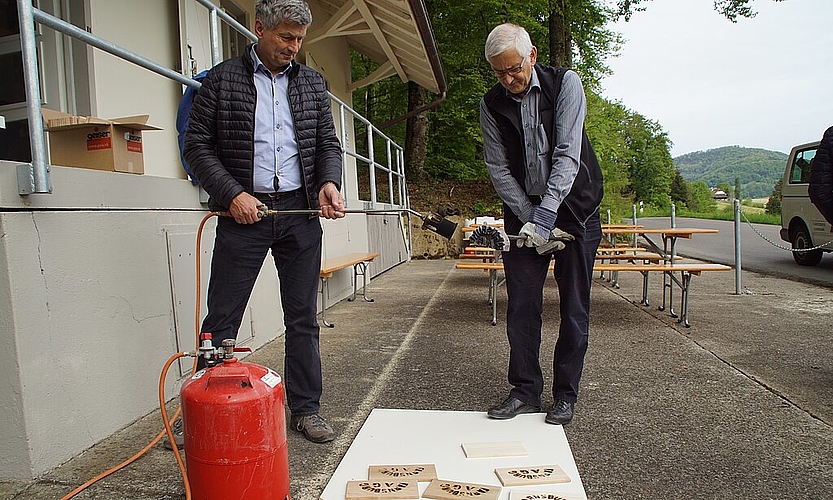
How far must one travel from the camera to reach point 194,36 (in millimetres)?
5270

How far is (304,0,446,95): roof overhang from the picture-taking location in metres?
7.23

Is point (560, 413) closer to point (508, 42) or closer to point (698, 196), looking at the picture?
point (508, 42)

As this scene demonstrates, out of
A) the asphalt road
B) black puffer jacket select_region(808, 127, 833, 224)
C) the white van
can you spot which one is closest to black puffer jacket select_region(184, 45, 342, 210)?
black puffer jacket select_region(808, 127, 833, 224)

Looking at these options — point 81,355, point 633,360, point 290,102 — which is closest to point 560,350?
point 633,360

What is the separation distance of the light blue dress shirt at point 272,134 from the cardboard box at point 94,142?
0.84 m

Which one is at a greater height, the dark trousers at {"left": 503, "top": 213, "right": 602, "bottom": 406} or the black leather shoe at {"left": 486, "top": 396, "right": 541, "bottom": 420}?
the dark trousers at {"left": 503, "top": 213, "right": 602, "bottom": 406}

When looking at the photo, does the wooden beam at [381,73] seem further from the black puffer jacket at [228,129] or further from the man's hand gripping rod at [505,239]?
the black puffer jacket at [228,129]

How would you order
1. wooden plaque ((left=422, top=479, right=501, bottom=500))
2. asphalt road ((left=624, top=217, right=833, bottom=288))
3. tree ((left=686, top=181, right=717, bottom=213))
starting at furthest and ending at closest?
tree ((left=686, top=181, right=717, bottom=213)), asphalt road ((left=624, top=217, right=833, bottom=288)), wooden plaque ((left=422, top=479, right=501, bottom=500))

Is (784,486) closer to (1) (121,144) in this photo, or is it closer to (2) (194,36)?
(1) (121,144)

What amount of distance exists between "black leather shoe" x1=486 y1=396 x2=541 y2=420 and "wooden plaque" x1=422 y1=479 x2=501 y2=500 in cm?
72

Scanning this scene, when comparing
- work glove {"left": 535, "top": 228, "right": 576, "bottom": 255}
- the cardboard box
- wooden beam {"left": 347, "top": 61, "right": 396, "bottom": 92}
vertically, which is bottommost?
work glove {"left": 535, "top": 228, "right": 576, "bottom": 255}

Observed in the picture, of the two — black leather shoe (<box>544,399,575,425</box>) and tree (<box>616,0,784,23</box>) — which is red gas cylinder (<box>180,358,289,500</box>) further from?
tree (<box>616,0,784,23</box>)

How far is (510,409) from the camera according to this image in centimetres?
300

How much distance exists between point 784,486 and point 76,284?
9.27ft
